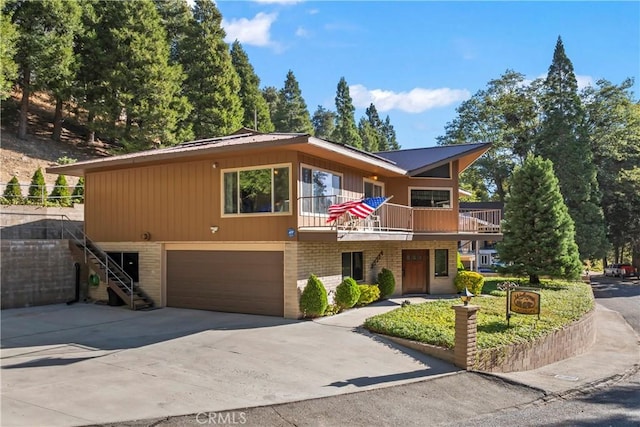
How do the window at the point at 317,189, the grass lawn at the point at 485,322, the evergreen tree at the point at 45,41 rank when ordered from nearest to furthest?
1. the grass lawn at the point at 485,322
2. the window at the point at 317,189
3. the evergreen tree at the point at 45,41

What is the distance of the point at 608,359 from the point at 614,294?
21.1 m

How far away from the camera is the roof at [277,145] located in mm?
13273

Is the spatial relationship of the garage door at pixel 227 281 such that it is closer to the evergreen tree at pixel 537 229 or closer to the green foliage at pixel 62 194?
the green foliage at pixel 62 194

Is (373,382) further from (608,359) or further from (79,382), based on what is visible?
(608,359)

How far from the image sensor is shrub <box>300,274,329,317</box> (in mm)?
13586

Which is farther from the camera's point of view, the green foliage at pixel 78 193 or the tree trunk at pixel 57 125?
the tree trunk at pixel 57 125

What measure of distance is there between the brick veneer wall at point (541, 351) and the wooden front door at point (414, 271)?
649 centimetres

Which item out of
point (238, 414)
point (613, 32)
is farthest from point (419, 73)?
point (238, 414)

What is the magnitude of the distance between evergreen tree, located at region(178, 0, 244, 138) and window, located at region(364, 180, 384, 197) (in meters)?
20.8

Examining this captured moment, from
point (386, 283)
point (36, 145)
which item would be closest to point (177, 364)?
point (386, 283)

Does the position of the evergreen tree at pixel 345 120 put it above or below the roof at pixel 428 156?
above

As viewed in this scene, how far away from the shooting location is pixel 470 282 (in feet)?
65.3

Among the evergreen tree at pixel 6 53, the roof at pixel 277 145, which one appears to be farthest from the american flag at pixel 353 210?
the evergreen tree at pixel 6 53

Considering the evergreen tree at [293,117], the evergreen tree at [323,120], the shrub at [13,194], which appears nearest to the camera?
the shrub at [13,194]
